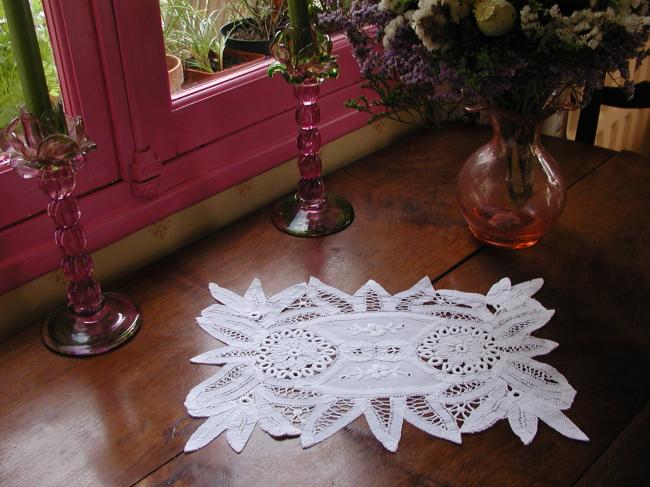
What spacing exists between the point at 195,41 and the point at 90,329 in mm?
491

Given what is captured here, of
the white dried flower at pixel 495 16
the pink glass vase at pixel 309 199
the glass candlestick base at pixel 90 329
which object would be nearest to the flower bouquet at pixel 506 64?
the white dried flower at pixel 495 16

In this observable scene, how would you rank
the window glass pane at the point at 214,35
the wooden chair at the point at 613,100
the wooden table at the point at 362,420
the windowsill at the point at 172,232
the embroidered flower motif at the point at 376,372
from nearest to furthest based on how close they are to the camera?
the wooden table at the point at 362,420 < the embroidered flower motif at the point at 376,372 < the windowsill at the point at 172,232 < the window glass pane at the point at 214,35 < the wooden chair at the point at 613,100

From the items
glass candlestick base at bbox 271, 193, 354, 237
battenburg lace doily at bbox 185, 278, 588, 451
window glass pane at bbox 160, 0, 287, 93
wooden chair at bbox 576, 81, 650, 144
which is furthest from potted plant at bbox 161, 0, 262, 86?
wooden chair at bbox 576, 81, 650, 144

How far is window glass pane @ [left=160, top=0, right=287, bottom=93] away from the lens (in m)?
1.21

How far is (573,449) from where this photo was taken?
87 cm

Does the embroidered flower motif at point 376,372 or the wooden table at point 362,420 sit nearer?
the wooden table at point 362,420

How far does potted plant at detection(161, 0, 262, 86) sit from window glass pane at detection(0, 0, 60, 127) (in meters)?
0.19

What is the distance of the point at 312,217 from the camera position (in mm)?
1323

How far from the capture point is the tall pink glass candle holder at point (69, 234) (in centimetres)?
92

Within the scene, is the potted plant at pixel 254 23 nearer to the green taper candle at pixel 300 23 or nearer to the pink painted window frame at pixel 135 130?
the pink painted window frame at pixel 135 130

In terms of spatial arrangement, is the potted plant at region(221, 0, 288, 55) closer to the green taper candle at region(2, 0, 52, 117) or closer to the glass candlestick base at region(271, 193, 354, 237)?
the glass candlestick base at region(271, 193, 354, 237)

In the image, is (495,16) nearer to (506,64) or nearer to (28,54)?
(506,64)

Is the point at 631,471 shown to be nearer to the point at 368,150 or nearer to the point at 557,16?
the point at 557,16

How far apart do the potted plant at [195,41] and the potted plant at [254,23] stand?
2 cm
